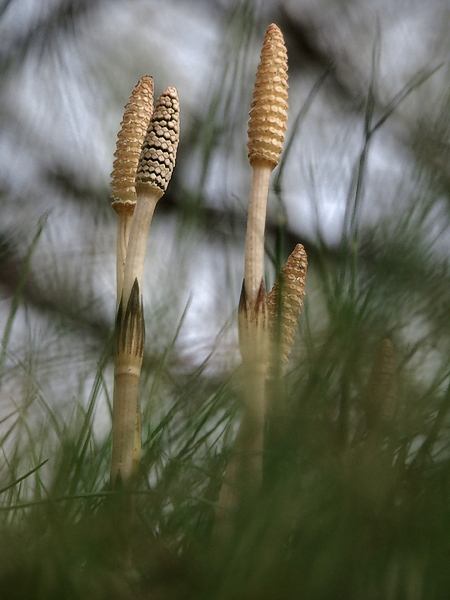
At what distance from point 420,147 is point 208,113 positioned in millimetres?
270

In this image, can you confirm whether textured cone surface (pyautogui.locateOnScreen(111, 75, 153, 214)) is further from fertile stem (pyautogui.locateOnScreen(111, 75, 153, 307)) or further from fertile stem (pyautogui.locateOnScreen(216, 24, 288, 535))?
fertile stem (pyautogui.locateOnScreen(216, 24, 288, 535))

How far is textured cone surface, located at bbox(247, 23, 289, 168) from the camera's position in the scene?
52 centimetres

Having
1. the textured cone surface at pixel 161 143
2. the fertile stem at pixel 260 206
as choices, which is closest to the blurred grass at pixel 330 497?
the fertile stem at pixel 260 206

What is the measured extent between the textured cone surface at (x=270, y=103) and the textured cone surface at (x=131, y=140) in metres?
0.10

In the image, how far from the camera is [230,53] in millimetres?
657

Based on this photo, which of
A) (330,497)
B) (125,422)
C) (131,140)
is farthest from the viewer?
(131,140)

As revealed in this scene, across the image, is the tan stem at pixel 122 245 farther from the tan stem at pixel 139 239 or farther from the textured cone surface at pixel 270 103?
the textured cone surface at pixel 270 103

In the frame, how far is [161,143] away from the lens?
52 centimetres

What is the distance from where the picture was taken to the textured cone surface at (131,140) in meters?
0.59

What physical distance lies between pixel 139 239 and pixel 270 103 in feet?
0.44

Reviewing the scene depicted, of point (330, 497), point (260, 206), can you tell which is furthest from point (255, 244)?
point (330, 497)

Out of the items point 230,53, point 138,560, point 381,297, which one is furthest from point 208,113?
point 138,560

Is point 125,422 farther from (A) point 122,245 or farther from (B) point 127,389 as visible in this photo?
(A) point 122,245

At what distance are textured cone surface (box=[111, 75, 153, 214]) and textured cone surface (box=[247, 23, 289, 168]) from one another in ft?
0.34
